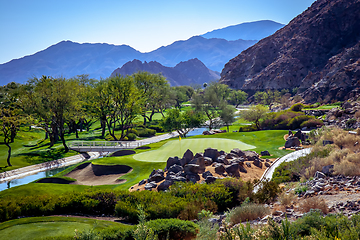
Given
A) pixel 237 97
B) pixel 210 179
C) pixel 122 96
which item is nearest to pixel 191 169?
pixel 210 179

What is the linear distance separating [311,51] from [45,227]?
5642 inches

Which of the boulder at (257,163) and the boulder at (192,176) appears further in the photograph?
the boulder at (257,163)

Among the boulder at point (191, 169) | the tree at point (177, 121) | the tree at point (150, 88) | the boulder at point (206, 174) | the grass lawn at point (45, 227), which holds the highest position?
the tree at point (150, 88)

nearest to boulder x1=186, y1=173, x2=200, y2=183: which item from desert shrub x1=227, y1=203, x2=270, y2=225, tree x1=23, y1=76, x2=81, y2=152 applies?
desert shrub x1=227, y1=203, x2=270, y2=225

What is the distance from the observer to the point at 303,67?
395ft

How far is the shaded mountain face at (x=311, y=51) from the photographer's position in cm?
10044

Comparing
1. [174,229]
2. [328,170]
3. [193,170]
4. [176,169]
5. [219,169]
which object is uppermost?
[174,229]

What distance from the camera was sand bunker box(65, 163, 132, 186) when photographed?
20.0m

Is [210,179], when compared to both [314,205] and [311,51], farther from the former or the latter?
[311,51]

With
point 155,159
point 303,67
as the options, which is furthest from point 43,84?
point 303,67

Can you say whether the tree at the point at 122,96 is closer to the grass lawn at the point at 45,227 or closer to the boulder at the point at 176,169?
the boulder at the point at 176,169

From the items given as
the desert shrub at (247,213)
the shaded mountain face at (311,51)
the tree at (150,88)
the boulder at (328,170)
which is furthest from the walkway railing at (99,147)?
the shaded mountain face at (311,51)

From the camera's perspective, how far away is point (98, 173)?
68.5 feet

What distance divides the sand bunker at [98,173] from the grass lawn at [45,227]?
36.1ft
